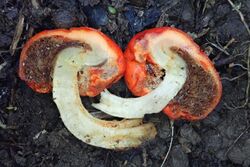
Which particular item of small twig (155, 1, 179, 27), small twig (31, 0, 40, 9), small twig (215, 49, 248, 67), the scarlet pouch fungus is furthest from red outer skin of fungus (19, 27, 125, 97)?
small twig (215, 49, 248, 67)

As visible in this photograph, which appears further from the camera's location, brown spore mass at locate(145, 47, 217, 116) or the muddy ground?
the muddy ground

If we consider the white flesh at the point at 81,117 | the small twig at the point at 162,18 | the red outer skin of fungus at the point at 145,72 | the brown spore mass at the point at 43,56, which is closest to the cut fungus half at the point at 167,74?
the red outer skin of fungus at the point at 145,72

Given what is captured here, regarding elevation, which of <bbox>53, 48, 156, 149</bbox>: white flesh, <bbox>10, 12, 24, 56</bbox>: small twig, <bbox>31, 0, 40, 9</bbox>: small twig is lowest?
<bbox>53, 48, 156, 149</bbox>: white flesh

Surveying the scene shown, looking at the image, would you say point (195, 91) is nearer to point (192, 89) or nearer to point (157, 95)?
point (192, 89)

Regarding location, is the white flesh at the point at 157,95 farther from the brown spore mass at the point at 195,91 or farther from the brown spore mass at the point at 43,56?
the brown spore mass at the point at 43,56

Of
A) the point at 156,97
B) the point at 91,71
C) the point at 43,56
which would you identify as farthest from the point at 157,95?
the point at 43,56

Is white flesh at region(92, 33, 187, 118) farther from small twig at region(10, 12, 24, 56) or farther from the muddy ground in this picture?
small twig at region(10, 12, 24, 56)

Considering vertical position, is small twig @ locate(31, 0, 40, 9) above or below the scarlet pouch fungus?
above

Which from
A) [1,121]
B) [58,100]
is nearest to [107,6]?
[58,100]
